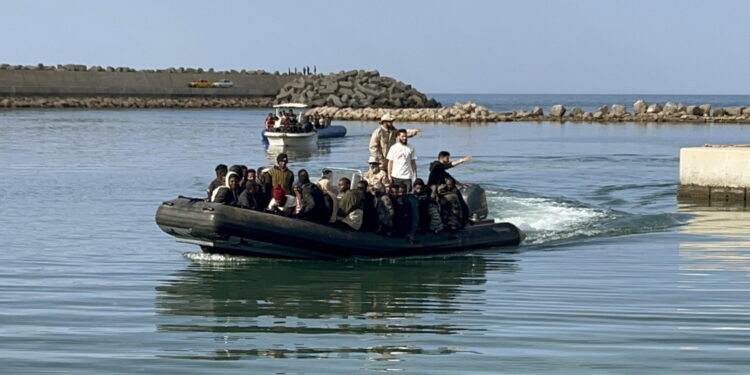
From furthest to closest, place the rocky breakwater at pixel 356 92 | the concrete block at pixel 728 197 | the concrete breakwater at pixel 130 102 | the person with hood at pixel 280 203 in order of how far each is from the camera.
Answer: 1. the concrete breakwater at pixel 130 102
2. the rocky breakwater at pixel 356 92
3. the concrete block at pixel 728 197
4. the person with hood at pixel 280 203

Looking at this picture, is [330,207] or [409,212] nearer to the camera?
[330,207]

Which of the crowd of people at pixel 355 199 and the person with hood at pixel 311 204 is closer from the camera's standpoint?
the person with hood at pixel 311 204

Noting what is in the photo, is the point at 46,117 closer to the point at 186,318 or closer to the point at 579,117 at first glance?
the point at 579,117

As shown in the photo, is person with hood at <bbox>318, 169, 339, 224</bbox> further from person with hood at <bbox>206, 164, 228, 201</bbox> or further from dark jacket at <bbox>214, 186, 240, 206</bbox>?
person with hood at <bbox>206, 164, 228, 201</bbox>

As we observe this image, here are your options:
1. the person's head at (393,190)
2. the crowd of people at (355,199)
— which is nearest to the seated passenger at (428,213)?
the crowd of people at (355,199)

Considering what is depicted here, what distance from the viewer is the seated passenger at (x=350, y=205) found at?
56.5 feet

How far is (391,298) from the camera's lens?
15.0 meters

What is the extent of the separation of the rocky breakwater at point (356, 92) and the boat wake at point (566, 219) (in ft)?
266

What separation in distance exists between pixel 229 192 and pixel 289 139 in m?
34.6

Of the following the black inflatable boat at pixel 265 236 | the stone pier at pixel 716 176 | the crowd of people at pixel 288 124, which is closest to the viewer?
the black inflatable boat at pixel 265 236

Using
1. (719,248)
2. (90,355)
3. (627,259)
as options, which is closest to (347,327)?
(90,355)

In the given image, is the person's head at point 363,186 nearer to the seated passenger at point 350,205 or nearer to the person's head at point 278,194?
the seated passenger at point 350,205

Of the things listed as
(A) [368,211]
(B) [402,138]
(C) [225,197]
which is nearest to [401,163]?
(B) [402,138]

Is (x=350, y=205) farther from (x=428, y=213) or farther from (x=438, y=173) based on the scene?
(x=438, y=173)
